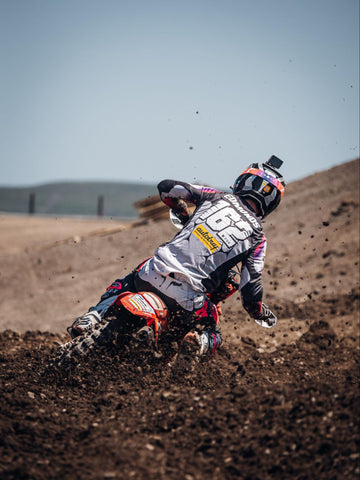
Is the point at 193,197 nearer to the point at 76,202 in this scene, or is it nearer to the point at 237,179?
the point at 237,179

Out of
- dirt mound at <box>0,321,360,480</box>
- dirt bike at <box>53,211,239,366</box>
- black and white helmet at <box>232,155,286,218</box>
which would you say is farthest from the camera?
black and white helmet at <box>232,155,286,218</box>

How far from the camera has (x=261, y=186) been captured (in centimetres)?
550

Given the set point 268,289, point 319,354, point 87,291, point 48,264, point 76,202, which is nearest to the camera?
point 319,354

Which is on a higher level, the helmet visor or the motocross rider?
the helmet visor

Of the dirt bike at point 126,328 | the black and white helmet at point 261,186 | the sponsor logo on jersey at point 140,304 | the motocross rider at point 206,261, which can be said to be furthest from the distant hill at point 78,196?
the sponsor logo on jersey at point 140,304

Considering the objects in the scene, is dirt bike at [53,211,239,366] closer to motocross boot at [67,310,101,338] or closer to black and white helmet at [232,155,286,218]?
motocross boot at [67,310,101,338]

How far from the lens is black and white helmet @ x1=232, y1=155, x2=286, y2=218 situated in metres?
5.50

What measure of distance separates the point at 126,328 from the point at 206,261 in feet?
3.08

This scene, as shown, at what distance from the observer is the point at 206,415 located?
13.4 ft

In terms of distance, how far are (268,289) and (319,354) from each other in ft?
12.4

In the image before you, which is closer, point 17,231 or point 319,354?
point 319,354

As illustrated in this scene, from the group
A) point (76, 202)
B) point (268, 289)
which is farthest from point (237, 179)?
point (76, 202)

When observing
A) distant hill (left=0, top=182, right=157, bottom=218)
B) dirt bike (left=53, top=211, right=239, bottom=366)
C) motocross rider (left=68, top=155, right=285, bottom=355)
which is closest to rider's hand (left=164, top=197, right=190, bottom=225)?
motocross rider (left=68, top=155, right=285, bottom=355)

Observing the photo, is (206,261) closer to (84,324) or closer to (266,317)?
(266,317)
